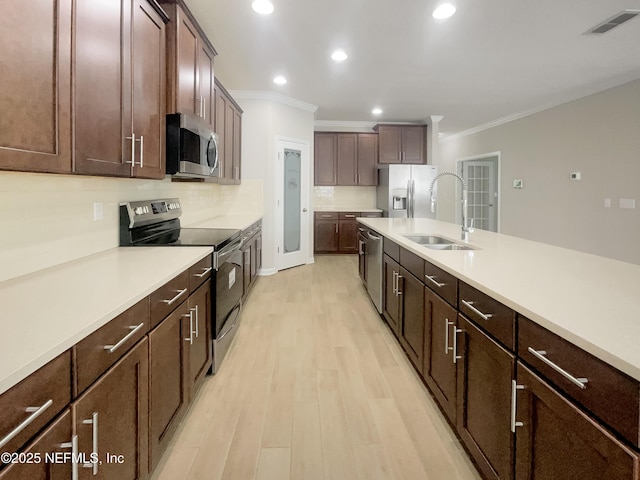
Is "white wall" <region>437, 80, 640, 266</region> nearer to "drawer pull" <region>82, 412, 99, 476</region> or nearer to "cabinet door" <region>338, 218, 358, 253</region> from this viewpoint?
"cabinet door" <region>338, 218, 358, 253</region>

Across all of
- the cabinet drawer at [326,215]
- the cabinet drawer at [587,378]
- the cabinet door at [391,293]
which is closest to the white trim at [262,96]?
the cabinet drawer at [326,215]

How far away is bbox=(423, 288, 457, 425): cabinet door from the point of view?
1.83 m

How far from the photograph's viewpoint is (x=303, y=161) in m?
6.20

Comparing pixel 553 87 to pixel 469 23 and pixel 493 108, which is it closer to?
pixel 493 108

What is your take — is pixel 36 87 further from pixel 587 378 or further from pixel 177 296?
pixel 587 378

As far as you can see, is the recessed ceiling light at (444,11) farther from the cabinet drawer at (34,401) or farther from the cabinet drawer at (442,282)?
the cabinet drawer at (34,401)

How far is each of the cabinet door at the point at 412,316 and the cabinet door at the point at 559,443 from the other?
44.7 inches

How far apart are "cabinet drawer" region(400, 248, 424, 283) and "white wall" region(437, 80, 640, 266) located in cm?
357

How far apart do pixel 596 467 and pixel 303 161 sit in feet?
18.6

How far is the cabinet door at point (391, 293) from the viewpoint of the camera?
9.95 feet

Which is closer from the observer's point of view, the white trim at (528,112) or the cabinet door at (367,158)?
the white trim at (528,112)

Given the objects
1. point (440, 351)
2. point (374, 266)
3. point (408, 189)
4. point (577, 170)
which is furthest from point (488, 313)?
point (408, 189)

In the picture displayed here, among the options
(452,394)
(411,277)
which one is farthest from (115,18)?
(452,394)

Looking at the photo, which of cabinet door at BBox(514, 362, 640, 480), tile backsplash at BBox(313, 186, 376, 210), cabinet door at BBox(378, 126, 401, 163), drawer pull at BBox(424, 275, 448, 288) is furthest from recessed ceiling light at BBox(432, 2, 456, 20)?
tile backsplash at BBox(313, 186, 376, 210)
